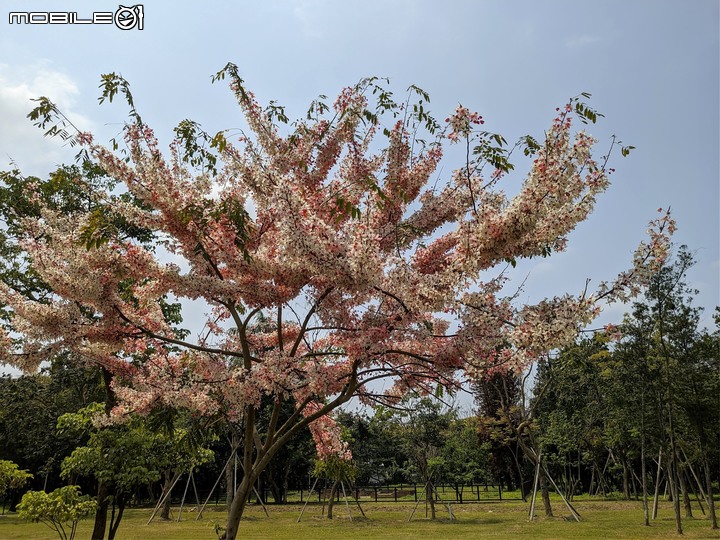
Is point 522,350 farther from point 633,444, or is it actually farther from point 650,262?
point 633,444

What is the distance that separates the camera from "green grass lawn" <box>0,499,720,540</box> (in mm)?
14258

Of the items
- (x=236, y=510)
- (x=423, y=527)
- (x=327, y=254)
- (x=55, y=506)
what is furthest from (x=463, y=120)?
(x=423, y=527)

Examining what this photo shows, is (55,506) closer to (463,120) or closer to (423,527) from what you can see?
(463,120)

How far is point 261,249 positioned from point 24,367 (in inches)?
117

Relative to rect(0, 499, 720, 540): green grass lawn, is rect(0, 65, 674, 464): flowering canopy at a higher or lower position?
higher

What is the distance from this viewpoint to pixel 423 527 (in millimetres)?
16359

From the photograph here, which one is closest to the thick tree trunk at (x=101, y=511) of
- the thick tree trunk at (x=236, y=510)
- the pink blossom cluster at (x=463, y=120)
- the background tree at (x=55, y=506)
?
the background tree at (x=55, y=506)

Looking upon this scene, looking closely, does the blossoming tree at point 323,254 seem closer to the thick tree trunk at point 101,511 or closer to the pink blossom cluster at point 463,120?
the pink blossom cluster at point 463,120

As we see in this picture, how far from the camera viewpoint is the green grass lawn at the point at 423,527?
14.3 metres

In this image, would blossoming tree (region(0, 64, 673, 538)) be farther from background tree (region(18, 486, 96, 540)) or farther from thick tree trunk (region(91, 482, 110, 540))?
thick tree trunk (region(91, 482, 110, 540))

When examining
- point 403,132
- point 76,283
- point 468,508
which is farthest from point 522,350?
point 468,508

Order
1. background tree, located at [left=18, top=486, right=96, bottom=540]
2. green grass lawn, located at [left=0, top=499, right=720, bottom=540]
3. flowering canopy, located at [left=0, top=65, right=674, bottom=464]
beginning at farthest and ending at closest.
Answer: green grass lawn, located at [left=0, top=499, right=720, bottom=540], background tree, located at [left=18, top=486, right=96, bottom=540], flowering canopy, located at [left=0, top=65, right=674, bottom=464]

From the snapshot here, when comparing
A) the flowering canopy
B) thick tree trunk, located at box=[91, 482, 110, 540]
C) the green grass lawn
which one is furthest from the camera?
the green grass lawn

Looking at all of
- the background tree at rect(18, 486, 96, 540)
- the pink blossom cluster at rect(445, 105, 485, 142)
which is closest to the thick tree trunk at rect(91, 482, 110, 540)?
the background tree at rect(18, 486, 96, 540)
